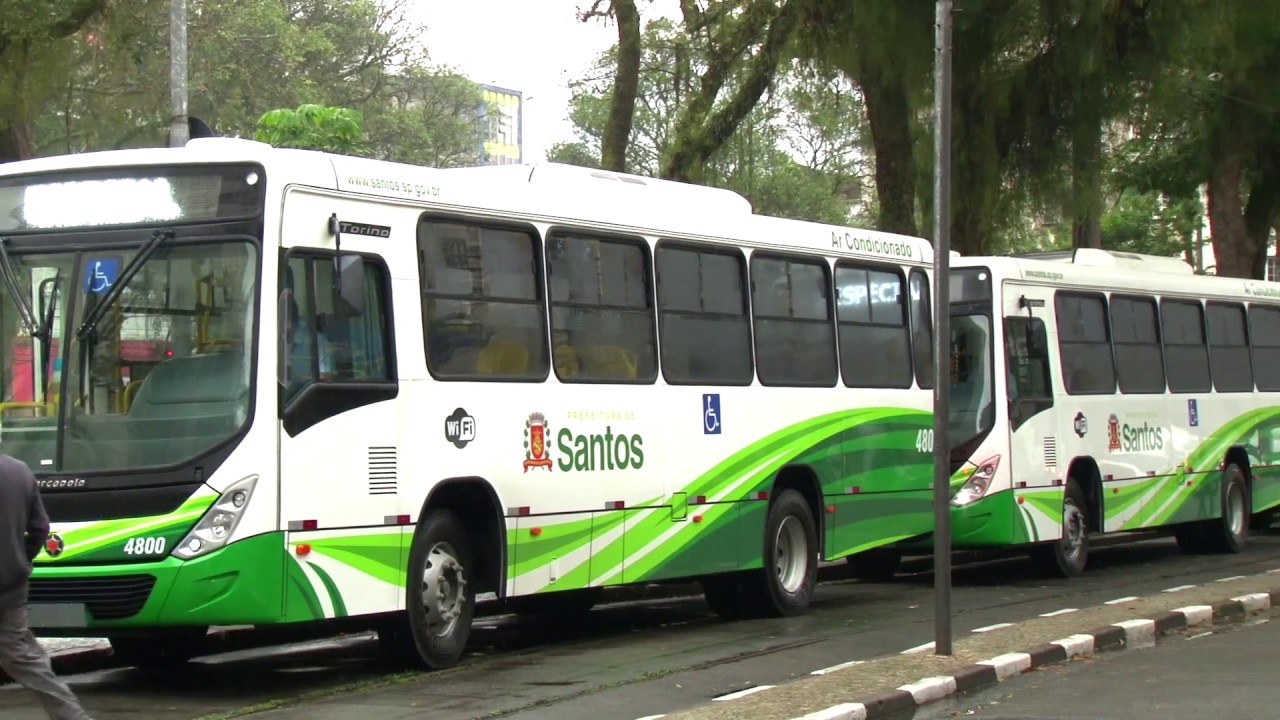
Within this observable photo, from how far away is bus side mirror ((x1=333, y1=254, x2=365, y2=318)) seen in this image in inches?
375

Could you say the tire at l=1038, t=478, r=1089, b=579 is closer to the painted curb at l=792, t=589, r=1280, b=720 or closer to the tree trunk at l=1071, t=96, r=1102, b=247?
the painted curb at l=792, t=589, r=1280, b=720

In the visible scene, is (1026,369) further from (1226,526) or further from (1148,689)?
(1148,689)

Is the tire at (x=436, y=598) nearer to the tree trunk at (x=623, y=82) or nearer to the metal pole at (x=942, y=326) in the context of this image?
the metal pole at (x=942, y=326)

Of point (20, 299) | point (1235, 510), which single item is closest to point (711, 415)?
point (20, 299)

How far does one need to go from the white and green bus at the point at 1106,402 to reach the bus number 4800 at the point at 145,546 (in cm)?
957

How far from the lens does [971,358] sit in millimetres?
17031

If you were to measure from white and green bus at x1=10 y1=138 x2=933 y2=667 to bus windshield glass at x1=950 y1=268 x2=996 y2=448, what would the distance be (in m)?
3.72

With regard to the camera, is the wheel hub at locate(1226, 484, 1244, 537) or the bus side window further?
the wheel hub at locate(1226, 484, 1244, 537)

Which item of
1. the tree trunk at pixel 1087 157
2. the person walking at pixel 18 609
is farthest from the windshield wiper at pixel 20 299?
the tree trunk at pixel 1087 157

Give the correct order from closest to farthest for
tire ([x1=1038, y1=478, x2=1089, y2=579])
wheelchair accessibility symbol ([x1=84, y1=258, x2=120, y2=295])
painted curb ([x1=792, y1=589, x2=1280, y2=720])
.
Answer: painted curb ([x1=792, y1=589, x2=1280, y2=720])
wheelchair accessibility symbol ([x1=84, y1=258, x2=120, y2=295])
tire ([x1=1038, y1=478, x2=1089, y2=579])

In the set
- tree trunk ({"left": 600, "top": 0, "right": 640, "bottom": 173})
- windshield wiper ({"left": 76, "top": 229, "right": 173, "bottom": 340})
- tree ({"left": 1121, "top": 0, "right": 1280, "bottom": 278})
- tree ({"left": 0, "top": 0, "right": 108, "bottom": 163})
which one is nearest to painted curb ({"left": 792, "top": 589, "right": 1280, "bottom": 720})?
windshield wiper ({"left": 76, "top": 229, "right": 173, "bottom": 340})

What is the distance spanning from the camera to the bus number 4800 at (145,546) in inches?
350

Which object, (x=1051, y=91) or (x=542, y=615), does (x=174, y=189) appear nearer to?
(x=542, y=615)

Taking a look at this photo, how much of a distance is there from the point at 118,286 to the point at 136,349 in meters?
0.37
